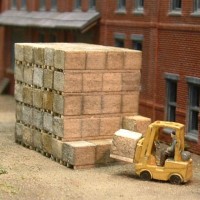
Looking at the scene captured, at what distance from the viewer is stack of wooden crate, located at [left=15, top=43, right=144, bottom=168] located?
63.7ft

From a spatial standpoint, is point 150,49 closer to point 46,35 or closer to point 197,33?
point 197,33

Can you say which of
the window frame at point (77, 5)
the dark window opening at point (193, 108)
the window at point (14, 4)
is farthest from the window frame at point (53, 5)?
the dark window opening at point (193, 108)

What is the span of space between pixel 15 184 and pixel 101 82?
14.1 feet

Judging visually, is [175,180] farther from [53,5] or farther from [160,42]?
[53,5]

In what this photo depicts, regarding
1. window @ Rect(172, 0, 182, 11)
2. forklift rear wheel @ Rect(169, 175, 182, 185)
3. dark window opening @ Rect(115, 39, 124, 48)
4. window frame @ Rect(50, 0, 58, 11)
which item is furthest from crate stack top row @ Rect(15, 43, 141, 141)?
window frame @ Rect(50, 0, 58, 11)

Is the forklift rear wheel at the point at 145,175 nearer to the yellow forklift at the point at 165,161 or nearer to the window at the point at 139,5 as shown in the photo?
the yellow forklift at the point at 165,161

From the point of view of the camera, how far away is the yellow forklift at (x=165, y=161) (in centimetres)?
1762

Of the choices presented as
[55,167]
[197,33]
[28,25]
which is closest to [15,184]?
[55,167]

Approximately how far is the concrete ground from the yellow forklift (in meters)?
0.22

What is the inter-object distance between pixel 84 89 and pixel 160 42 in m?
5.74

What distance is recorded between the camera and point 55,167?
19406mm

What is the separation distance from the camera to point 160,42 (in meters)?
24.5

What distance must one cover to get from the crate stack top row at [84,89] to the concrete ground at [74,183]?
115 centimetres

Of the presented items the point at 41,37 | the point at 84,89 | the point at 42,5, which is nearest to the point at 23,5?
the point at 42,5
